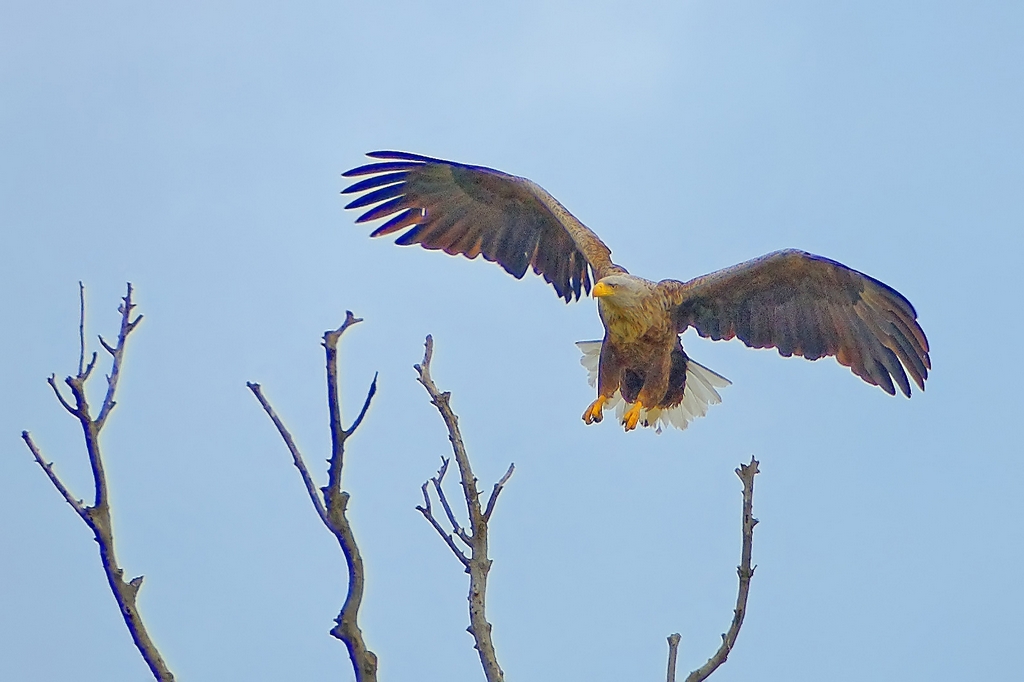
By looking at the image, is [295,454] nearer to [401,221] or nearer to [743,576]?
[743,576]

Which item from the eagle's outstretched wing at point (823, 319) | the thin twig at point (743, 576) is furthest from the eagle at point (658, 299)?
the thin twig at point (743, 576)

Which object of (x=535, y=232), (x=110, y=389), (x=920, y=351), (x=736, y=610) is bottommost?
Result: (x=736, y=610)

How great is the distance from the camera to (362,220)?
306 inches

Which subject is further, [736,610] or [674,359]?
[674,359]

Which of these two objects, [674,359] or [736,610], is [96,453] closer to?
[736,610]

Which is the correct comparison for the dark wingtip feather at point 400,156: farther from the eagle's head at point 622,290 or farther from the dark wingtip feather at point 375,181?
the eagle's head at point 622,290

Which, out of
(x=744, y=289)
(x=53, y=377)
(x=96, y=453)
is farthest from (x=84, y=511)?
(x=744, y=289)

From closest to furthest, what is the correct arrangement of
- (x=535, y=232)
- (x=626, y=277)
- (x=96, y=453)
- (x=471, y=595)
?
(x=96, y=453) < (x=471, y=595) < (x=626, y=277) < (x=535, y=232)

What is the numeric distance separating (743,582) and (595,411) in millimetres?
3235

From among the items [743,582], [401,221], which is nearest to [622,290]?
[401,221]

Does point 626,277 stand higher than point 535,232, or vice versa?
point 535,232

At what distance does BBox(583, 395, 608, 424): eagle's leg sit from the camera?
6.75 m

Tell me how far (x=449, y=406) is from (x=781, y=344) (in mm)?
3808

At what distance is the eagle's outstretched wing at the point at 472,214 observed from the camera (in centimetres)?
757
